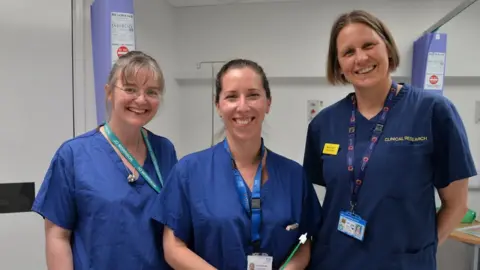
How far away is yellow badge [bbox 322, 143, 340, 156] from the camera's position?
1263 mm

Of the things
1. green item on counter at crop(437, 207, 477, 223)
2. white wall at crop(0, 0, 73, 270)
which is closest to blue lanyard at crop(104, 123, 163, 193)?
white wall at crop(0, 0, 73, 270)

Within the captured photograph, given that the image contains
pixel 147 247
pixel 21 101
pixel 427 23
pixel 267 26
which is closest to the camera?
pixel 147 247

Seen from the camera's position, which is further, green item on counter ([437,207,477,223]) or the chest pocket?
green item on counter ([437,207,477,223])

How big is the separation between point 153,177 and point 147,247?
0.25 metres

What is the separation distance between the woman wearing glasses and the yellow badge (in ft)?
2.01

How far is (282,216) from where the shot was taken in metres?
1.17

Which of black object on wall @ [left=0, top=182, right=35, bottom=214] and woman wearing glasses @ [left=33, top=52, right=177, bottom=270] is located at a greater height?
woman wearing glasses @ [left=33, top=52, right=177, bottom=270]

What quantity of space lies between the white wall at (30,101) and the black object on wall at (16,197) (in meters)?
0.03

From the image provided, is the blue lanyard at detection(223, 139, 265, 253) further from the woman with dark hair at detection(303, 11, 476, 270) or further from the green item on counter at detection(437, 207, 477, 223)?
the green item on counter at detection(437, 207, 477, 223)

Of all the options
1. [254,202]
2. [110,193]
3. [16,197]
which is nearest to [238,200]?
[254,202]

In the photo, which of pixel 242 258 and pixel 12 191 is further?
pixel 12 191

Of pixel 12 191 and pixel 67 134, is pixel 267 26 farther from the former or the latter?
pixel 12 191

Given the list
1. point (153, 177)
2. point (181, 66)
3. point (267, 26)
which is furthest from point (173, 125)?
point (153, 177)

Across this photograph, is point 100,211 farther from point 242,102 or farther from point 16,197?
point 16,197
